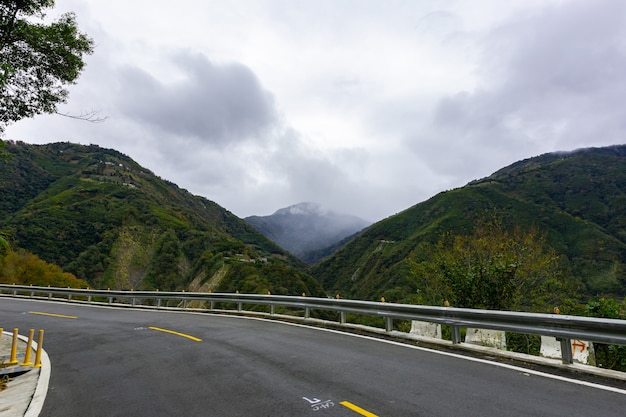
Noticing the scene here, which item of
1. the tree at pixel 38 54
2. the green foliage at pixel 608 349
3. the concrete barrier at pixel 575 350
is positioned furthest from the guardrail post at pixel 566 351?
the tree at pixel 38 54

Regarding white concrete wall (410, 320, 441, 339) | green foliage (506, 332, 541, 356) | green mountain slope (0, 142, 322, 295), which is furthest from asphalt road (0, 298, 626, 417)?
green mountain slope (0, 142, 322, 295)

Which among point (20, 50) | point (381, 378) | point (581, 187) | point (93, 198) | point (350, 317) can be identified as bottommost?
point (350, 317)

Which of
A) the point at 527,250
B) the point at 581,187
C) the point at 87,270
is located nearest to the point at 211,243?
the point at 87,270

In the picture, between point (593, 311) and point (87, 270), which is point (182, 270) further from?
point (593, 311)

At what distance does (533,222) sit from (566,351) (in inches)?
3952

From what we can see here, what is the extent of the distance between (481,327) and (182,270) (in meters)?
86.9

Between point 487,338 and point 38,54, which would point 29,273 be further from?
point 487,338

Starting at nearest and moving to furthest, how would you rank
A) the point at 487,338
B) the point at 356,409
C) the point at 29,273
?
the point at 356,409 < the point at 487,338 < the point at 29,273

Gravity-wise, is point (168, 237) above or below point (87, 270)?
above

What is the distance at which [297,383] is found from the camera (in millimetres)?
5418

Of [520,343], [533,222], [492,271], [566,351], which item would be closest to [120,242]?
[492,271]

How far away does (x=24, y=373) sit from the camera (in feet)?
23.4

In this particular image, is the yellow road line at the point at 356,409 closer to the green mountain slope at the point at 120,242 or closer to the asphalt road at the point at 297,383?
the asphalt road at the point at 297,383

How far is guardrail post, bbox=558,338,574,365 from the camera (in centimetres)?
583
